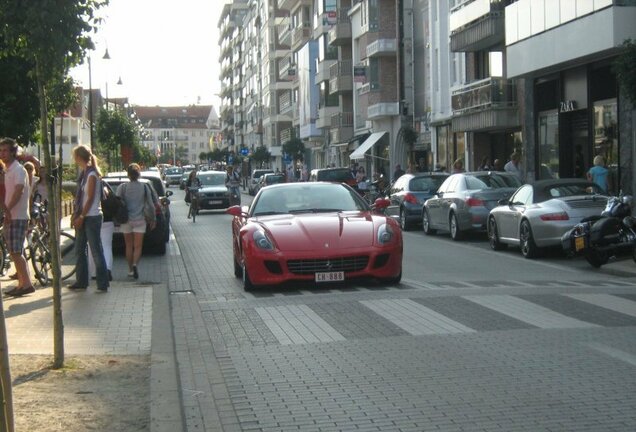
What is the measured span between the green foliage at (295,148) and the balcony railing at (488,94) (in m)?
42.7

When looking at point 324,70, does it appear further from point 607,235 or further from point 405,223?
point 607,235

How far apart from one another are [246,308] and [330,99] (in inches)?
2549

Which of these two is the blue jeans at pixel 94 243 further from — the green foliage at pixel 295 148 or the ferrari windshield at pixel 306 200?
the green foliage at pixel 295 148

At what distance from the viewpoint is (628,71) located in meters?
23.0

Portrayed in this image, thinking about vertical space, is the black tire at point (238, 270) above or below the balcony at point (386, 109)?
below

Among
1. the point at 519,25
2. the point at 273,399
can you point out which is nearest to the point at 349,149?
the point at 519,25

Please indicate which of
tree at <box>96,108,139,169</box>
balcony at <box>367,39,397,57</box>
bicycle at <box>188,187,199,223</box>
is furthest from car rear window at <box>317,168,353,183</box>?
tree at <box>96,108,139,169</box>

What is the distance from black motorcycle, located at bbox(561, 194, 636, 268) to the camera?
650 inches

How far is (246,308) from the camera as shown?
39.5 ft

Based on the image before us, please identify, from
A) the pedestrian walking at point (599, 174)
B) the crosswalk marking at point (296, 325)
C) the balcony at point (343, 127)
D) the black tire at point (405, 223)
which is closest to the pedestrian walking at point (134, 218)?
the crosswalk marking at point (296, 325)

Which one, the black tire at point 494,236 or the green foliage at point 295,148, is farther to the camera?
the green foliage at point 295,148

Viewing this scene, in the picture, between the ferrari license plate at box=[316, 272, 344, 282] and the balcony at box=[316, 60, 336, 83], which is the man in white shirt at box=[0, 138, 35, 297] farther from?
the balcony at box=[316, 60, 336, 83]

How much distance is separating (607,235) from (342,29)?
2112 inches

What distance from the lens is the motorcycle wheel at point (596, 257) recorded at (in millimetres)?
16703
